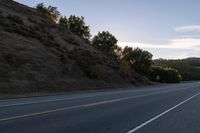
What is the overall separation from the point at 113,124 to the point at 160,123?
5.26 ft

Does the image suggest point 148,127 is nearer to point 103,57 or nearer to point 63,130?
point 63,130

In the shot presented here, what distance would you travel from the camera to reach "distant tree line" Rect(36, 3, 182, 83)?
108 meters

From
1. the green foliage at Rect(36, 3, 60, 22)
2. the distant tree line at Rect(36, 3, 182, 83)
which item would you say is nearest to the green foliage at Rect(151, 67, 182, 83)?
the distant tree line at Rect(36, 3, 182, 83)

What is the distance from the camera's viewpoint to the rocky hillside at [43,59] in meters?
42.6

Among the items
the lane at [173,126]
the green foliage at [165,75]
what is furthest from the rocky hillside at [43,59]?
the green foliage at [165,75]

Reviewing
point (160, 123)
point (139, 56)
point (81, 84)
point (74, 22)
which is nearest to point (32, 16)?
point (81, 84)

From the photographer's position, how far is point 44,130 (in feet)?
39.3

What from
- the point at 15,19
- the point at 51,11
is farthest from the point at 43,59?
the point at 51,11

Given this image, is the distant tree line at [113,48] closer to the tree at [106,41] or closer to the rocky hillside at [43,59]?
the tree at [106,41]

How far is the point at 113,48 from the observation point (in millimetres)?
117125

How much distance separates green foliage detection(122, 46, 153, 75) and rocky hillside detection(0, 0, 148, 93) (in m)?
37.7

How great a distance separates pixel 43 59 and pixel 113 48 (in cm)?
6569

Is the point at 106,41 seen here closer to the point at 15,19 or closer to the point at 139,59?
the point at 139,59

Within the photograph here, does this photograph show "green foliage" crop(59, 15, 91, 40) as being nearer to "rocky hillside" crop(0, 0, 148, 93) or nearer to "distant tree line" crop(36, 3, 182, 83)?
"distant tree line" crop(36, 3, 182, 83)
